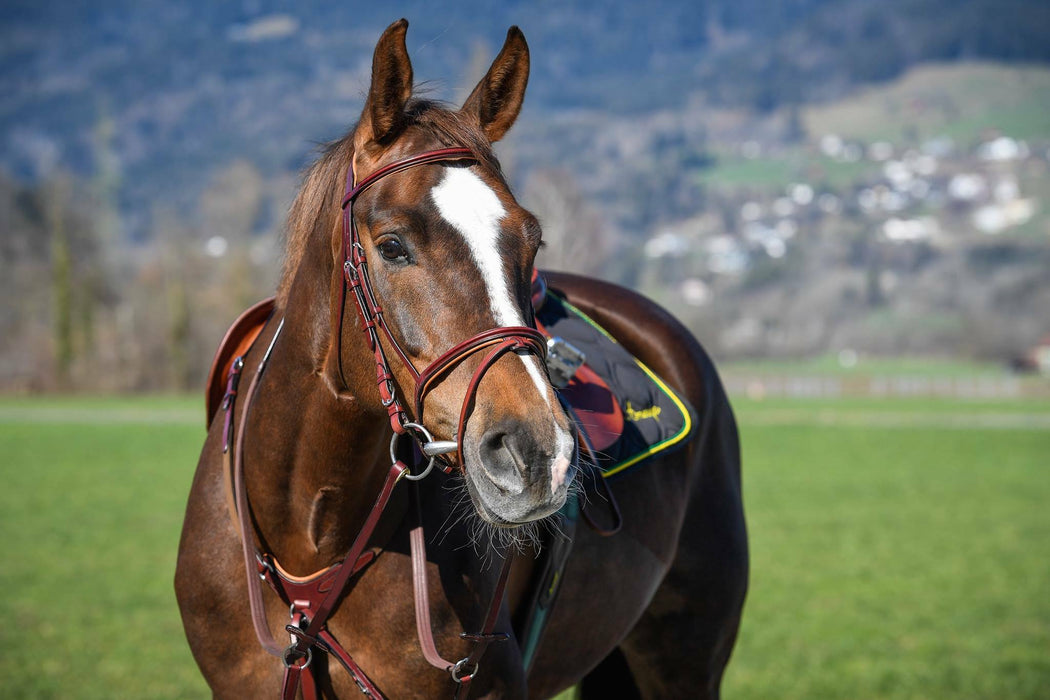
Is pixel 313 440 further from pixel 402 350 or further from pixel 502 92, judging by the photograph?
pixel 502 92

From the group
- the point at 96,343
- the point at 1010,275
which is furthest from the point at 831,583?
the point at 1010,275

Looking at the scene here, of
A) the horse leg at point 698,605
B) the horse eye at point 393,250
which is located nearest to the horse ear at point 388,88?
the horse eye at point 393,250

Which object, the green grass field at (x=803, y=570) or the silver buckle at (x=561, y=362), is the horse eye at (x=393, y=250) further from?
the green grass field at (x=803, y=570)

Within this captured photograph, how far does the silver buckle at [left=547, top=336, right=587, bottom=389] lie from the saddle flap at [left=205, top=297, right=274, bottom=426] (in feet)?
2.96

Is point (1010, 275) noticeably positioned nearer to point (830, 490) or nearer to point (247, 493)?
point (830, 490)

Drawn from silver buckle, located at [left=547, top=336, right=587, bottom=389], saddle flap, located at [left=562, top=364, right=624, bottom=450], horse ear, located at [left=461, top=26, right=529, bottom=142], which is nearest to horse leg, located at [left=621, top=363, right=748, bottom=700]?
saddle flap, located at [left=562, top=364, right=624, bottom=450]

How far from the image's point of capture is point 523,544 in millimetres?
2830

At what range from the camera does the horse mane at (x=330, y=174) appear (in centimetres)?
227

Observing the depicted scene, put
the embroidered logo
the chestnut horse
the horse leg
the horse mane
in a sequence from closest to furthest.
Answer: the chestnut horse
the horse mane
the embroidered logo
the horse leg

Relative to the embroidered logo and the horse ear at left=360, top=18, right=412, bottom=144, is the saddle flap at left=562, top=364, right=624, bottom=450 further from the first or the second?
the horse ear at left=360, top=18, right=412, bottom=144

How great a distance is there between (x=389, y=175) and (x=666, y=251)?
5939 inches

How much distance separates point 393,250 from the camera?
2.12 m

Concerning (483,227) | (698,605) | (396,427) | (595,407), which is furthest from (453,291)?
(698,605)

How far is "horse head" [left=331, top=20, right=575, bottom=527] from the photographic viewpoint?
189cm
